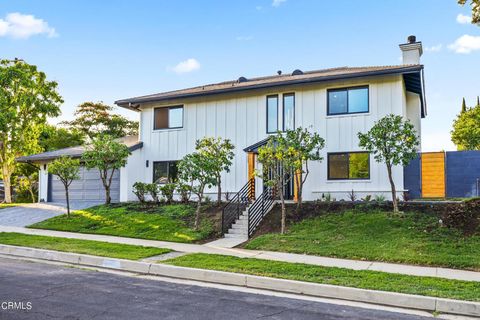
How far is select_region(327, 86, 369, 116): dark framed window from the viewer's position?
16.8 meters

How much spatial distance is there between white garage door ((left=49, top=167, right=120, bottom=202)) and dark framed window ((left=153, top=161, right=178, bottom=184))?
216cm

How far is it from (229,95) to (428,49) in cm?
978

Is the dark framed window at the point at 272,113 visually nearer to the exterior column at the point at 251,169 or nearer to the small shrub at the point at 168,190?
the exterior column at the point at 251,169

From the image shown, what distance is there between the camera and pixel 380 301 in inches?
252

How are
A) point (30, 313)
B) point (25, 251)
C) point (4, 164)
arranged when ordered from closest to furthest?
point (30, 313)
point (25, 251)
point (4, 164)

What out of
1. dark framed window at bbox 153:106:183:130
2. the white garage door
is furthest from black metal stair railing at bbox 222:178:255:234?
the white garage door

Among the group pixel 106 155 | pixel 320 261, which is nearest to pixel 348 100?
pixel 320 261

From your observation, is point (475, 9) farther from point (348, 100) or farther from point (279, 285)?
point (279, 285)

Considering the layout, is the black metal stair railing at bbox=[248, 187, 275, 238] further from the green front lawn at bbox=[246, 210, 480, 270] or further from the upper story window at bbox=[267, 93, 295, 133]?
the upper story window at bbox=[267, 93, 295, 133]

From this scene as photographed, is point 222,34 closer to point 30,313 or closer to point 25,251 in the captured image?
point 25,251

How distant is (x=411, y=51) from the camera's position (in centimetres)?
1852

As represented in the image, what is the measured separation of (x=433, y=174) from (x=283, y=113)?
6529mm

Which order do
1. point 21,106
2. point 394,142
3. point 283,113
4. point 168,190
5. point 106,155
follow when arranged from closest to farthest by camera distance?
point 394,142 → point 283,113 → point 106,155 → point 168,190 → point 21,106

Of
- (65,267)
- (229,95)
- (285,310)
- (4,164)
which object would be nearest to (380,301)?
(285,310)
